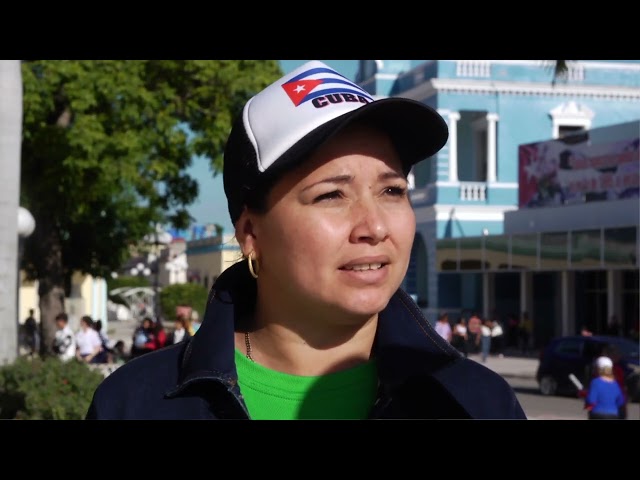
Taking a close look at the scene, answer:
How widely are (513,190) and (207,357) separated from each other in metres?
37.0

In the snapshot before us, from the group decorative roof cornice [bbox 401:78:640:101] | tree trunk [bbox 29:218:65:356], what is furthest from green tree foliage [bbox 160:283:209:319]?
tree trunk [bbox 29:218:65:356]

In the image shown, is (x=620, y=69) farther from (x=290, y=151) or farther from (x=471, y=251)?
(x=290, y=151)

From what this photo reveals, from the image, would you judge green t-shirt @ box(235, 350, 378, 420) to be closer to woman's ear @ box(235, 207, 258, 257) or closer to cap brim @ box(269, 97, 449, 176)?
woman's ear @ box(235, 207, 258, 257)

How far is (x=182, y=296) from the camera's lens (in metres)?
50.4

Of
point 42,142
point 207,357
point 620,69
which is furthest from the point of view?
point 620,69

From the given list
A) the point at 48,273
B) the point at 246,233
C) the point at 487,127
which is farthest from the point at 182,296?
the point at 246,233

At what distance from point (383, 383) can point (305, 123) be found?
0.43 m

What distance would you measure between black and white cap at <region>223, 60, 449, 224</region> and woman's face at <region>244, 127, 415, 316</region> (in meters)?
0.04

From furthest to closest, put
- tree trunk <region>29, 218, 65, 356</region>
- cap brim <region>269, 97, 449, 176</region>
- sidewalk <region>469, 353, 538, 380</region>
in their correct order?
1. sidewalk <region>469, 353, 538, 380</region>
2. tree trunk <region>29, 218, 65, 356</region>
3. cap brim <region>269, 97, 449, 176</region>

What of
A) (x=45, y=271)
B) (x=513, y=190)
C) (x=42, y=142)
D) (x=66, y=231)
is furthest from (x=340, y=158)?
(x=513, y=190)

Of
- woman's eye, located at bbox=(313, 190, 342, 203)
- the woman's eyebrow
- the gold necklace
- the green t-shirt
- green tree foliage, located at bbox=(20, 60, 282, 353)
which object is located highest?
green tree foliage, located at bbox=(20, 60, 282, 353)

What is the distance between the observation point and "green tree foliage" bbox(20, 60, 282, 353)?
785 inches

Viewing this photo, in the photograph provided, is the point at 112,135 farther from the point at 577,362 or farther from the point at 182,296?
the point at 182,296
